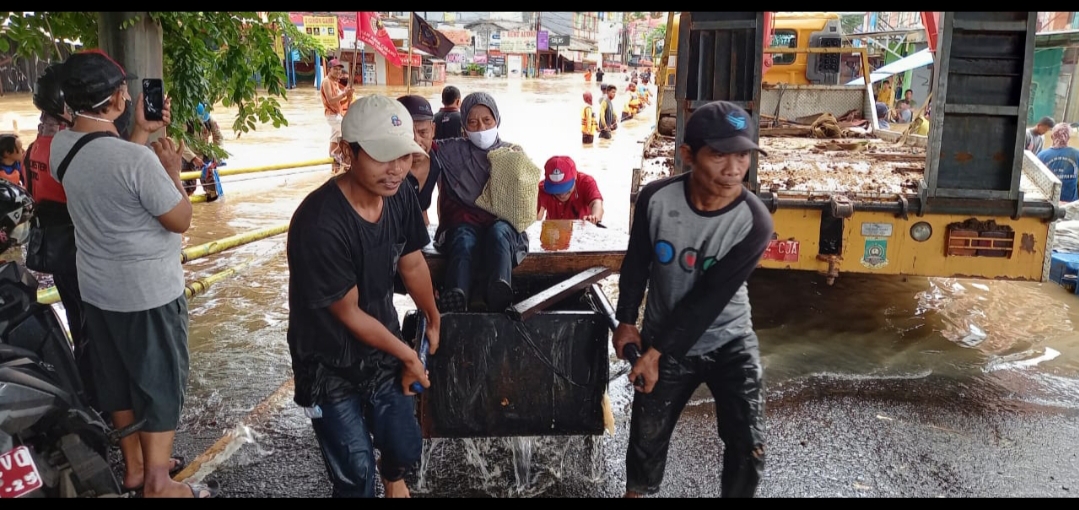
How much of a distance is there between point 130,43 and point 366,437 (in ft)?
8.71

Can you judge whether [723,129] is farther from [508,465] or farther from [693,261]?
[508,465]

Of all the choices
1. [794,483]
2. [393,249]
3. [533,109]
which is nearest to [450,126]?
[393,249]

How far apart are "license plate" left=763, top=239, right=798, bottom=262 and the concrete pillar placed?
365 centimetres

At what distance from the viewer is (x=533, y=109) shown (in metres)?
26.2

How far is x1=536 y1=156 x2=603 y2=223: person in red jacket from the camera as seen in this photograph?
4.57m

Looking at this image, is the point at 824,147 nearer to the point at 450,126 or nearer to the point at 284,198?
the point at 450,126

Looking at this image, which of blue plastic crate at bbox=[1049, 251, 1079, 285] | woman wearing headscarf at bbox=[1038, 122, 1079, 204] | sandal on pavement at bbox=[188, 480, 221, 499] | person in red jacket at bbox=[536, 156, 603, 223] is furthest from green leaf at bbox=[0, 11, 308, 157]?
woman wearing headscarf at bbox=[1038, 122, 1079, 204]

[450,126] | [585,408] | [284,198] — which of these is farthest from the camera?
[284,198]

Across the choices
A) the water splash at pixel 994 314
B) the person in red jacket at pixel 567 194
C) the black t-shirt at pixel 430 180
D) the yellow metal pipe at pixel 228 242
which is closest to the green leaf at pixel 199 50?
the yellow metal pipe at pixel 228 242

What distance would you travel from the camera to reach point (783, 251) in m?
4.97

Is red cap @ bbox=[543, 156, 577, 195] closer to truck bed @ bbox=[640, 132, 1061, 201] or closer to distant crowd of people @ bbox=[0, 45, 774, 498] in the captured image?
truck bed @ bbox=[640, 132, 1061, 201]

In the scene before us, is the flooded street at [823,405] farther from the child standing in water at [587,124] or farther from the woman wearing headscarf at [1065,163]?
the child standing in water at [587,124]

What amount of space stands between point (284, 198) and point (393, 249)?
313 inches

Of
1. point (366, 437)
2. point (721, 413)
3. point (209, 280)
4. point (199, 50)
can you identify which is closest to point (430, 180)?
point (366, 437)
